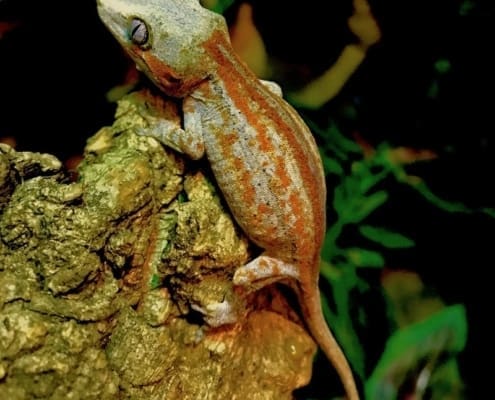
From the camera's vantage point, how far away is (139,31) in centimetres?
205

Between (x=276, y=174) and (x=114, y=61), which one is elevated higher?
(x=114, y=61)

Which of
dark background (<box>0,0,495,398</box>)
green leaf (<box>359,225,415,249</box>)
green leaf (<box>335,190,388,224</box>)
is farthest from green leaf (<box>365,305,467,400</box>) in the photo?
green leaf (<box>335,190,388,224</box>)

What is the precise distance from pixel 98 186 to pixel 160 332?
0.54 meters

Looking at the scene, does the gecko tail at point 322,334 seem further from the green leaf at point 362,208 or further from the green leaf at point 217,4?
the green leaf at point 217,4

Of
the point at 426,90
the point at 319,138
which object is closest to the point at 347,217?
the point at 319,138

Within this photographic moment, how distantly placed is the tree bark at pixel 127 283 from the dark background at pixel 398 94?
1.46ft

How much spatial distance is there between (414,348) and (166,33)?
6.28ft

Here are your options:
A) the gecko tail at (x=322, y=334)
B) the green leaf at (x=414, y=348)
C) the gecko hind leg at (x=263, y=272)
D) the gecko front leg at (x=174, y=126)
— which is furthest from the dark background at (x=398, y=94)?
the gecko hind leg at (x=263, y=272)

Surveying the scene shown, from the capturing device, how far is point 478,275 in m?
3.08

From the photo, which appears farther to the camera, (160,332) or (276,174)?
(276,174)

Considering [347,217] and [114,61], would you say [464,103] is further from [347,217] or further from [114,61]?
[114,61]

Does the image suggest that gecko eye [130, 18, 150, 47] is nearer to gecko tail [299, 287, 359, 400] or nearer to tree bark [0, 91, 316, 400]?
tree bark [0, 91, 316, 400]

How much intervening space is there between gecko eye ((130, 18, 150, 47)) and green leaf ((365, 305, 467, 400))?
1.89 meters

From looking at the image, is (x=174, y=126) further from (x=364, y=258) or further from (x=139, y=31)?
(x=364, y=258)
